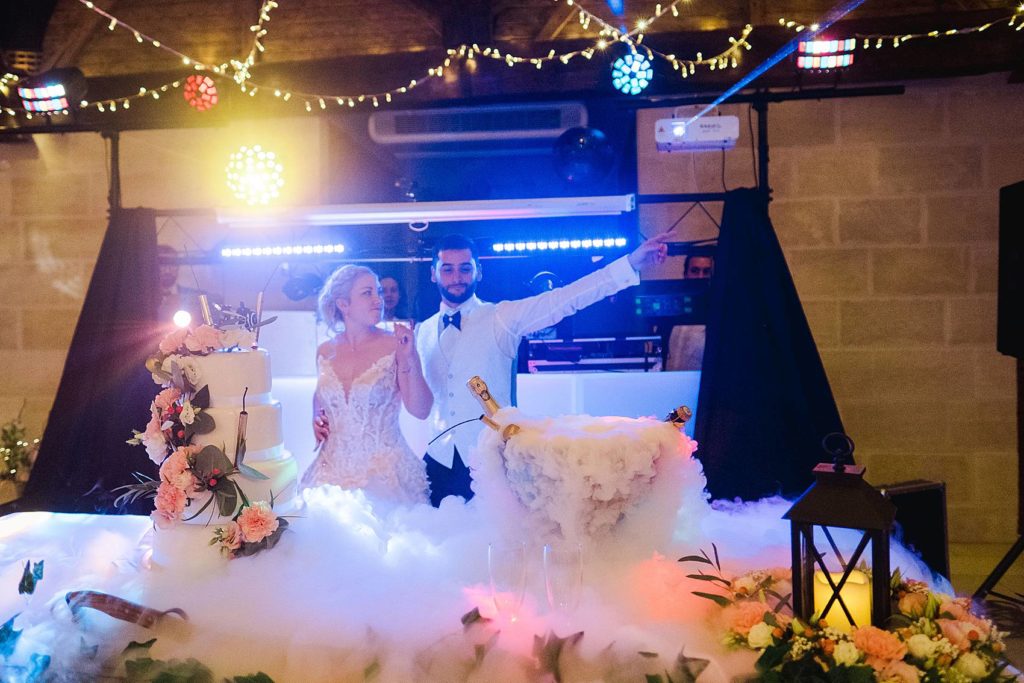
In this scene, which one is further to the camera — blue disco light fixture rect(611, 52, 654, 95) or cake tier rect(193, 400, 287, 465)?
blue disco light fixture rect(611, 52, 654, 95)

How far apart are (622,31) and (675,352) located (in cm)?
199

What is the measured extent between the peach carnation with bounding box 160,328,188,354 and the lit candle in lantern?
1.41 m

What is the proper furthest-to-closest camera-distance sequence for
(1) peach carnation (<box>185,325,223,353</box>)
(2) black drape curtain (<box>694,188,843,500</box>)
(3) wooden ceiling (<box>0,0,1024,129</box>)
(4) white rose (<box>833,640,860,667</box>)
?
(3) wooden ceiling (<box>0,0,1024,129</box>) → (2) black drape curtain (<box>694,188,843,500</box>) → (1) peach carnation (<box>185,325,223,353</box>) → (4) white rose (<box>833,640,860,667</box>)

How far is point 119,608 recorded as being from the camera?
1.38 metres

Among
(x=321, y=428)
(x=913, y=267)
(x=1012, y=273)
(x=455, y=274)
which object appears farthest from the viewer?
(x=913, y=267)

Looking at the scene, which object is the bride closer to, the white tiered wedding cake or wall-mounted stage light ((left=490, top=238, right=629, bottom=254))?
the white tiered wedding cake

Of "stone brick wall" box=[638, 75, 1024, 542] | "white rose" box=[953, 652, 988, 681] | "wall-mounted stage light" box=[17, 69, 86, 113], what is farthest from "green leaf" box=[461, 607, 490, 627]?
"wall-mounted stage light" box=[17, 69, 86, 113]

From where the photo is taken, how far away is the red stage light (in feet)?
16.1

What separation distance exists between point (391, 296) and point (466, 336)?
4.89ft

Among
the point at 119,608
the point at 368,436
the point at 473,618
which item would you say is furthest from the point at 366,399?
the point at 473,618

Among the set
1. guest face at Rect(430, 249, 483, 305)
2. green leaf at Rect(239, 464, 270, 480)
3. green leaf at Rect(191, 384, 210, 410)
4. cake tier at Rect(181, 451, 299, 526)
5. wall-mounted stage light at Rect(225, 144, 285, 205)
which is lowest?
cake tier at Rect(181, 451, 299, 526)

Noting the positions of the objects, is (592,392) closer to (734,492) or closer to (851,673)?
(734,492)

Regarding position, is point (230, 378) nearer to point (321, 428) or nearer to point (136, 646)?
point (136, 646)

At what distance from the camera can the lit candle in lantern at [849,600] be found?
1287mm
